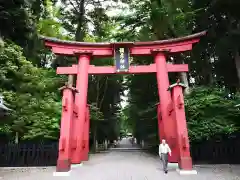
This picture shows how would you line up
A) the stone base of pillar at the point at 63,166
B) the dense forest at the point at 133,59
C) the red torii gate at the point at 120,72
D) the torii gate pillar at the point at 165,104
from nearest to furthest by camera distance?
the stone base of pillar at the point at 63,166 < the red torii gate at the point at 120,72 < the torii gate pillar at the point at 165,104 < the dense forest at the point at 133,59

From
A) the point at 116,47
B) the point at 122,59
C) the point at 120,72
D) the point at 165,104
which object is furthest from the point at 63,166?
the point at 116,47

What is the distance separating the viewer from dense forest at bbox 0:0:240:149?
1146 cm

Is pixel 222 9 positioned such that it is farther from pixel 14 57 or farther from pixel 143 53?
pixel 14 57

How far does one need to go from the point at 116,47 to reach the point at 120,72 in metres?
1.52

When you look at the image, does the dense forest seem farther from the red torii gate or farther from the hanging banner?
the hanging banner

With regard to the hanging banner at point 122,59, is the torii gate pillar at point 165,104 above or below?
below

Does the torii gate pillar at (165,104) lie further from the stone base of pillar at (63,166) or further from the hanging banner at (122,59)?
the stone base of pillar at (63,166)

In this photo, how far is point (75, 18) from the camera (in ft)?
66.6

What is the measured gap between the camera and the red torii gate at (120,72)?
30.3 feet

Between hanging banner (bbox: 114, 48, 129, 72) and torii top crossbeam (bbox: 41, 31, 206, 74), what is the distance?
0.13m

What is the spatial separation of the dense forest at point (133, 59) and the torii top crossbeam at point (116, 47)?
181 cm

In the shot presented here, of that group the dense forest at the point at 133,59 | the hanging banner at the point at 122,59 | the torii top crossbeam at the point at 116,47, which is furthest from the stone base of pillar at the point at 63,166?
the hanging banner at the point at 122,59

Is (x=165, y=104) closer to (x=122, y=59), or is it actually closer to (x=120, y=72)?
(x=120, y=72)

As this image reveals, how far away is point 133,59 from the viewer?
67.1 ft
